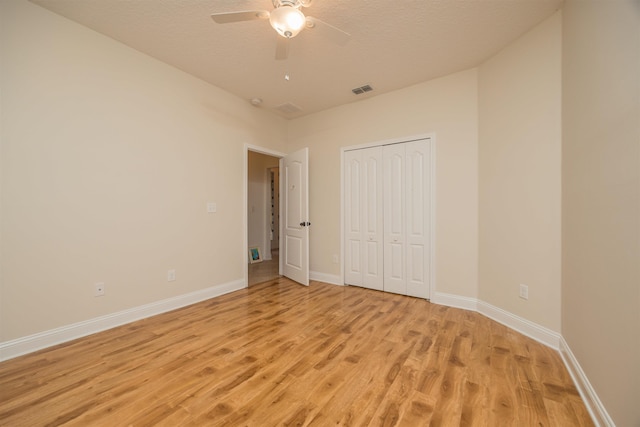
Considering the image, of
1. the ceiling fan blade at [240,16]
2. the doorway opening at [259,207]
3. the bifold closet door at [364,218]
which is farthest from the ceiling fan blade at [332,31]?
the doorway opening at [259,207]

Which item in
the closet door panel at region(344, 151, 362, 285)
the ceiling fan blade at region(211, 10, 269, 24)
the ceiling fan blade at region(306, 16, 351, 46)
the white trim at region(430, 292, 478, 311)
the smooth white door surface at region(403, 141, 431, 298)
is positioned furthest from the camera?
the closet door panel at region(344, 151, 362, 285)

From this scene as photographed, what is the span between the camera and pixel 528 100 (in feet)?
7.64

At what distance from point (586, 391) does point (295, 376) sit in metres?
1.79

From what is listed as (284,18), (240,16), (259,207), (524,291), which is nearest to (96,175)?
(240,16)

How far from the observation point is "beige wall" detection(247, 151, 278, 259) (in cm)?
598

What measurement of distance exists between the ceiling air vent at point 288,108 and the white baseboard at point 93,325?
9.52 ft

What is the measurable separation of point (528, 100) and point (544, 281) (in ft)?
5.52

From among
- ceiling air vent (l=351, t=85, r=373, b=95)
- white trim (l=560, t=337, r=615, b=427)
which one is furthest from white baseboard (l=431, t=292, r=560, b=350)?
ceiling air vent (l=351, t=85, r=373, b=95)

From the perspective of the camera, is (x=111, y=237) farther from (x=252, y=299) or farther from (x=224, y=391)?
(x=224, y=391)

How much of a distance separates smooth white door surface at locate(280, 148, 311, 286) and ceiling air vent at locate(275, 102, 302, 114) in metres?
0.71

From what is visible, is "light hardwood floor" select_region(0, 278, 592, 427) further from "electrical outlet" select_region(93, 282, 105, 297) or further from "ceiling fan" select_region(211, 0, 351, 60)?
"ceiling fan" select_region(211, 0, 351, 60)

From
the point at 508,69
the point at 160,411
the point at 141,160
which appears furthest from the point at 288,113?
the point at 160,411

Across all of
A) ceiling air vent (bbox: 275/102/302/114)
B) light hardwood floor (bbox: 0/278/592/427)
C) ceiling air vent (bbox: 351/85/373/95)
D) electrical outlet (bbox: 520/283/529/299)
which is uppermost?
ceiling air vent (bbox: 351/85/373/95)

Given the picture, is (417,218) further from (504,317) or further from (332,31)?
(332,31)
